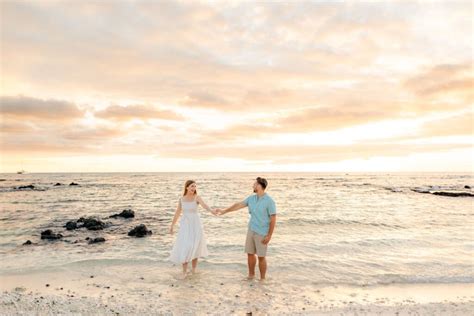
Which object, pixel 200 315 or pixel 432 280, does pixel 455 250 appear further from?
pixel 200 315

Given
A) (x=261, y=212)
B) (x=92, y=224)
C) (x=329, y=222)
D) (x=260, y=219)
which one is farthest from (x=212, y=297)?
(x=329, y=222)

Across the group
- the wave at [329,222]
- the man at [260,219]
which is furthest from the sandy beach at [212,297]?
the wave at [329,222]

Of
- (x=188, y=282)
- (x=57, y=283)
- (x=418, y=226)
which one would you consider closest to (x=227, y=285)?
(x=188, y=282)

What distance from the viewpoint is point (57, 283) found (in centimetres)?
984

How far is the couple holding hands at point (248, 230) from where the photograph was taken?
9.27 metres

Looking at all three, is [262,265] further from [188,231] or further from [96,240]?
[96,240]

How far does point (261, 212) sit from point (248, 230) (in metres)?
0.75

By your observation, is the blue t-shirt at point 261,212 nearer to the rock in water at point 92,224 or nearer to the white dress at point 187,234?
the white dress at point 187,234

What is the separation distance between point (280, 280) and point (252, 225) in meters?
2.04

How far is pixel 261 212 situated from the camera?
9281 mm

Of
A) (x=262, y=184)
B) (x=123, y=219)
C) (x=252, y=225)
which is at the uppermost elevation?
(x=262, y=184)

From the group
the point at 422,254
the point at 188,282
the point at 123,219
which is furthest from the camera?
the point at 123,219

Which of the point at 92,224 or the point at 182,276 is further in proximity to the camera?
the point at 92,224

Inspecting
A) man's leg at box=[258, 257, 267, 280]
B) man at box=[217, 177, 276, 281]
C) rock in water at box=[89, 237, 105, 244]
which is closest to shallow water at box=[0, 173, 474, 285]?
rock in water at box=[89, 237, 105, 244]
